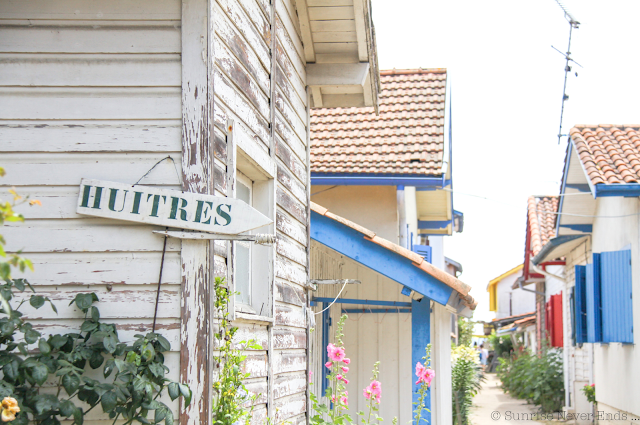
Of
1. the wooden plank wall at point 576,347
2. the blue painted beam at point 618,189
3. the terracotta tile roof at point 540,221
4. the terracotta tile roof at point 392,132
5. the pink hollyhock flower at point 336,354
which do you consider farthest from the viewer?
the terracotta tile roof at point 540,221

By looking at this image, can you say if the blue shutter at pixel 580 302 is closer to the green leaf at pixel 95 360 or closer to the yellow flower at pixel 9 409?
the green leaf at pixel 95 360

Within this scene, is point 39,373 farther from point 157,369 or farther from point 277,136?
point 277,136

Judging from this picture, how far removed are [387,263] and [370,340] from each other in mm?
1364

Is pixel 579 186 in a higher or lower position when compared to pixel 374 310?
higher

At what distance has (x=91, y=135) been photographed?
3.06 m

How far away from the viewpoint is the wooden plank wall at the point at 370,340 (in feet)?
24.5

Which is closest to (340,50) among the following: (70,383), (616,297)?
(70,383)

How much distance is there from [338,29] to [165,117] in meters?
2.79

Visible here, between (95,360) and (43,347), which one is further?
(95,360)

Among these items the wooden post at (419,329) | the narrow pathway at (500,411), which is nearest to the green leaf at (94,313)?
the wooden post at (419,329)

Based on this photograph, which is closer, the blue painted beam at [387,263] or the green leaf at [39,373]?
the green leaf at [39,373]

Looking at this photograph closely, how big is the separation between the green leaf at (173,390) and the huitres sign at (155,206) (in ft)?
2.15

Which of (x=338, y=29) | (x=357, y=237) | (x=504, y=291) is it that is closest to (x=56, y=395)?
(x=338, y=29)

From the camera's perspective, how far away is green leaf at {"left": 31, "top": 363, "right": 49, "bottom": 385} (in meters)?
2.48
